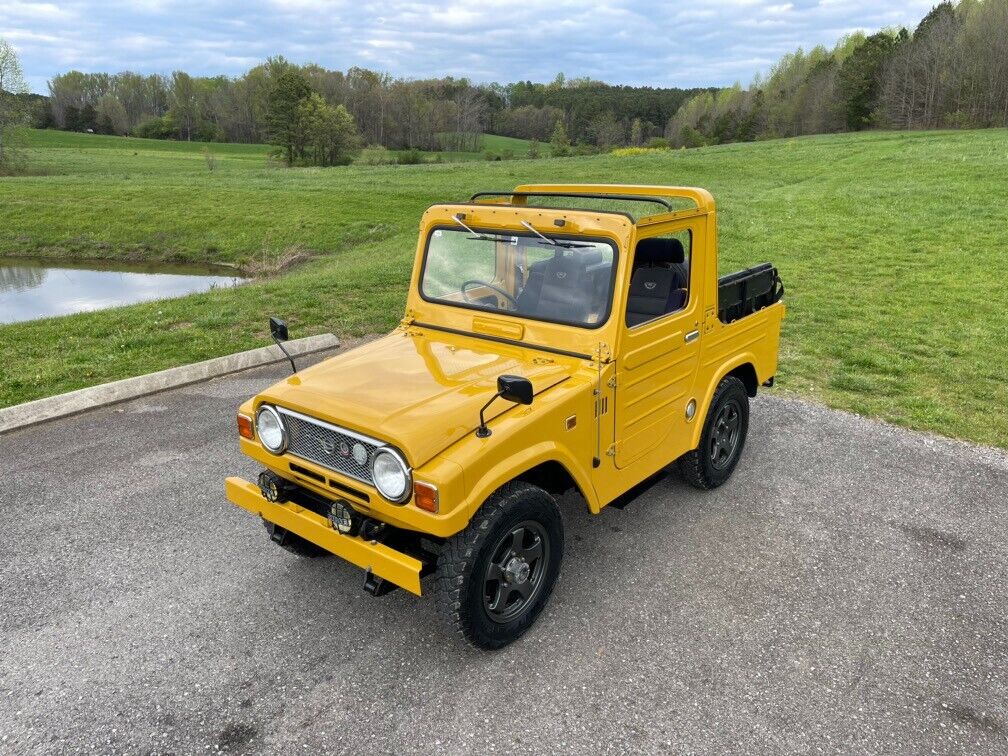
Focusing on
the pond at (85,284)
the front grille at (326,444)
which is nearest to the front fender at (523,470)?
the front grille at (326,444)

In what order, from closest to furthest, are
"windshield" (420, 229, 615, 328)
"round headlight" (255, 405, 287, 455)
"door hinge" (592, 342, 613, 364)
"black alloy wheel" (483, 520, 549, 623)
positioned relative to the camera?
"black alloy wheel" (483, 520, 549, 623) → "round headlight" (255, 405, 287, 455) → "door hinge" (592, 342, 613, 364) → "windshield" (420, 229, 615, 328)

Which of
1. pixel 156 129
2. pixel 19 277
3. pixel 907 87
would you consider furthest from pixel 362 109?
pixel 19 277

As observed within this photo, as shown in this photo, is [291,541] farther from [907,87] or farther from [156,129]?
[156,129]

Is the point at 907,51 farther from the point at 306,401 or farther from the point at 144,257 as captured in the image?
the point at 306,401

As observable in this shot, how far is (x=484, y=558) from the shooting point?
341 centimetres

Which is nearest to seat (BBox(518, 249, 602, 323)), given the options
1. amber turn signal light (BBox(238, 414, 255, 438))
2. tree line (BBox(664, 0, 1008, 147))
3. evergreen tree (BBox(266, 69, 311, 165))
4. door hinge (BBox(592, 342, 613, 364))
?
door hinge (BBox(592, 342, 613, 364))

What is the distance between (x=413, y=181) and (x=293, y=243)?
11.7 m

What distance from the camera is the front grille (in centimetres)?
344

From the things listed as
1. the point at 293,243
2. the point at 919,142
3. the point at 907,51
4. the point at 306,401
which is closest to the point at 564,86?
A: the point at 907,51

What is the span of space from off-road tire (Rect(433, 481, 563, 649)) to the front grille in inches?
22.3

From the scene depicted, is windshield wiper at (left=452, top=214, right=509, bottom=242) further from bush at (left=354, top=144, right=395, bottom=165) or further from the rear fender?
bush at (left=354, top=144, right=395, bottom=165)

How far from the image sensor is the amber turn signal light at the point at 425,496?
3119mm

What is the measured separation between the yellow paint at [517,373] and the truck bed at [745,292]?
20 cm

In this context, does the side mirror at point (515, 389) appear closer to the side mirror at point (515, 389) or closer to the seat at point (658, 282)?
the side mirror at point (515, 389)
